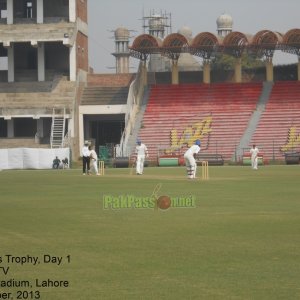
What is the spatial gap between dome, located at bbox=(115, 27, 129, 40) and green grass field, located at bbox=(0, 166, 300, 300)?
333 ft

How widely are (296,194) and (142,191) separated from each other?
201 inches

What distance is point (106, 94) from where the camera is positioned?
9081cm

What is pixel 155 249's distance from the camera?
16.5 m

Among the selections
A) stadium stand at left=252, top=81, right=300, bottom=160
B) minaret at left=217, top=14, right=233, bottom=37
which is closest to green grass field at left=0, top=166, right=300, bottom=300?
stadium stand at left=252, top=81, right=300, bottom=160

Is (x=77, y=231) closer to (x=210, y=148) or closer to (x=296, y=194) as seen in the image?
(x=296, y=194)

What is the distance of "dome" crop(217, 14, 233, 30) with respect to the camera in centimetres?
11638

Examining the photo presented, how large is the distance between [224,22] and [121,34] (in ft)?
58.9

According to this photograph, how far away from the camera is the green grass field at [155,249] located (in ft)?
41.7

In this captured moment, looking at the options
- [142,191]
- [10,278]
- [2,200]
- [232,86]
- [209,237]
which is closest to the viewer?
[10,278]

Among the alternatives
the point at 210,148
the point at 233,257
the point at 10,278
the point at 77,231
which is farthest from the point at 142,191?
the point at 210,148

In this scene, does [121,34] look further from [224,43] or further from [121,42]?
[224,43]

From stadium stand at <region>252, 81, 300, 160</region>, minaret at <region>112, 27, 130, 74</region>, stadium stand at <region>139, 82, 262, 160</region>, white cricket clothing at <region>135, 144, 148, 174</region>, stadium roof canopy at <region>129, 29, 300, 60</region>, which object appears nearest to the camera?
white cricket clothing at <region>135, 144, 148, 174</region>

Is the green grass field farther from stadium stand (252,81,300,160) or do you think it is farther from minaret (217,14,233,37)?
minaret (217,14,233,37)

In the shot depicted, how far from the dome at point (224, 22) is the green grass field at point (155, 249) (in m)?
88.5
